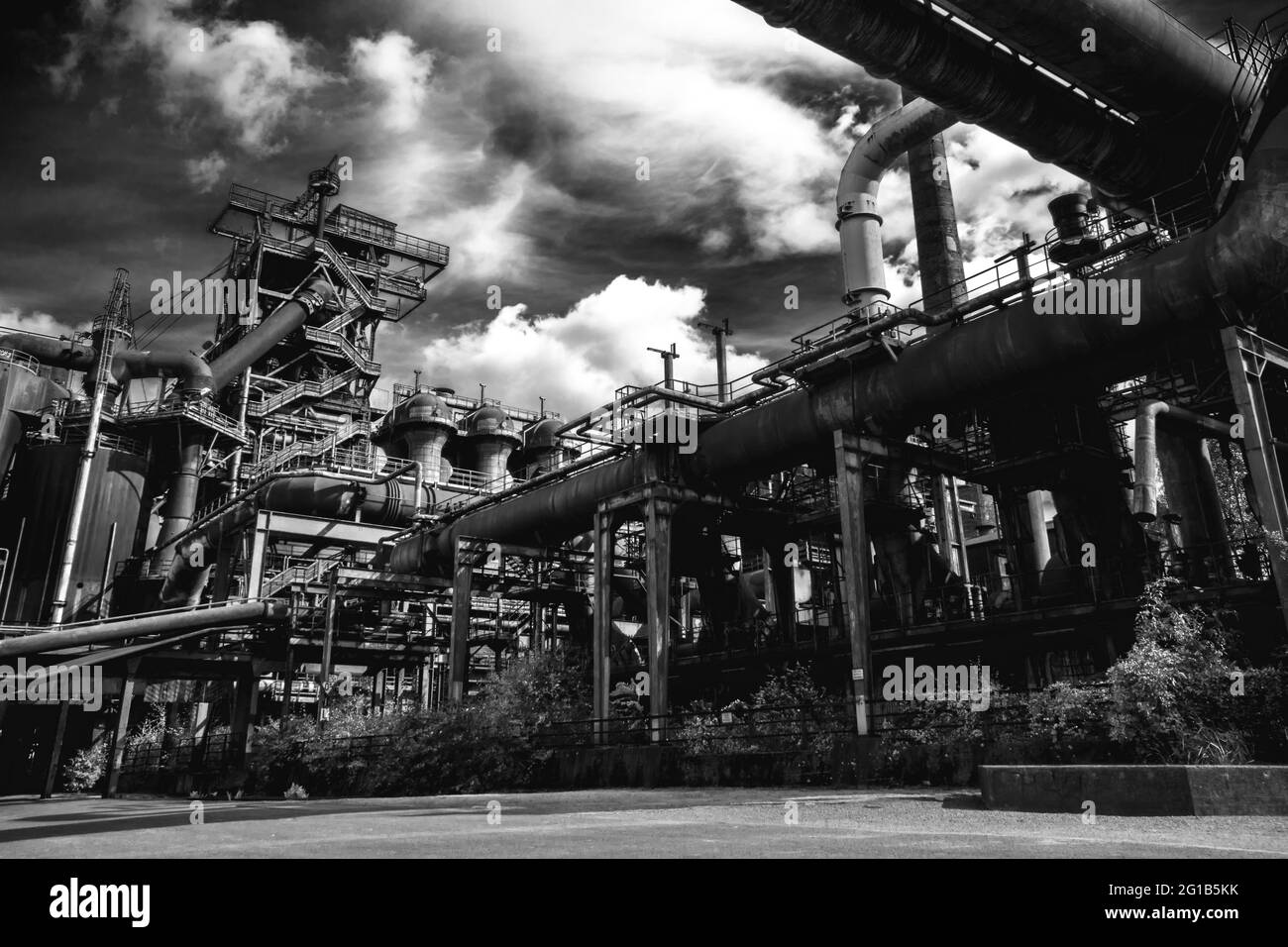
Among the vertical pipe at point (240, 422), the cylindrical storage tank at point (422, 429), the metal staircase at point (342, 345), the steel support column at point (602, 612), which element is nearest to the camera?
the steel support column at point (602, 612)

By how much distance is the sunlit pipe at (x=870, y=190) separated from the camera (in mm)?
26531

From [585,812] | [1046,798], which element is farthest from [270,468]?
[1046,798]

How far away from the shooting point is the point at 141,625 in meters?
30.0

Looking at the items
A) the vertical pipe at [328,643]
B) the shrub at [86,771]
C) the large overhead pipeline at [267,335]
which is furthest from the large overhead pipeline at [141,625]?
the large overhead pipeline at [267,335]

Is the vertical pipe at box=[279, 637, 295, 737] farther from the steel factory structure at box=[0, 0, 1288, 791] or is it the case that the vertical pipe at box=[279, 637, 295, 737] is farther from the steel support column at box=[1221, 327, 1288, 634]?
the steel support column at box=[1221, 327, 1288, 634]

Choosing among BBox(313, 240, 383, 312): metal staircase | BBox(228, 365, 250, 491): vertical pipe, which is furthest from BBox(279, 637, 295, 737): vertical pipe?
BBox(313, 240, 383, 312): metal staircase

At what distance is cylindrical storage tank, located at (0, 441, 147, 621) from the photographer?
133 ft

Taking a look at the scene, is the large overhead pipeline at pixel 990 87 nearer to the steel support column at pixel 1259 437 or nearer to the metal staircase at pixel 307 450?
the steel support column at pixel 1259 437

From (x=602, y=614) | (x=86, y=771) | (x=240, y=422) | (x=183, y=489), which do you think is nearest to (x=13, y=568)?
(x=183, y=489)

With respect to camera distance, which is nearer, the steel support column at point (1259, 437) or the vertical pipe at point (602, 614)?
the steel support column at point (1259, 437)

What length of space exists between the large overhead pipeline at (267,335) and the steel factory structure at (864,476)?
1.19ft

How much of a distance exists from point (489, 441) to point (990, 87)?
4599 cm

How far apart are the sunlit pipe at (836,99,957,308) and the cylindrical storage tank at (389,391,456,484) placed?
34670 millimetres
